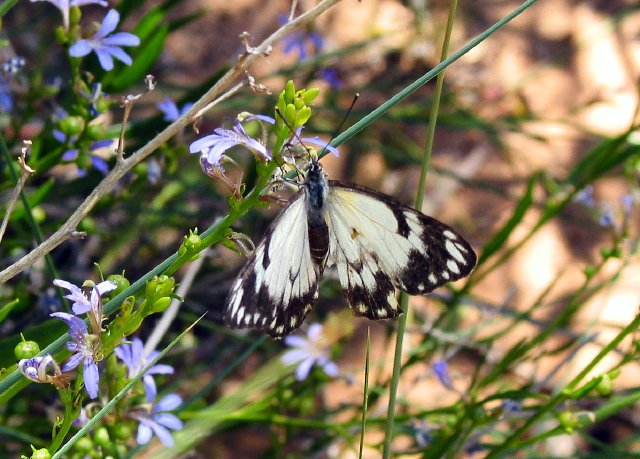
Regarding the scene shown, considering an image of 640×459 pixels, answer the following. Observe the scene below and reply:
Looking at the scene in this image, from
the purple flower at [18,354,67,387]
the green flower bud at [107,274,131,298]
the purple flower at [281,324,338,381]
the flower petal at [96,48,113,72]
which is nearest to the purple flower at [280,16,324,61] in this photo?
the purple flower at [281,324,338,381]

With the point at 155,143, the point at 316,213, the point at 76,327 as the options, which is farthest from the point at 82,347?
the point at 316,213

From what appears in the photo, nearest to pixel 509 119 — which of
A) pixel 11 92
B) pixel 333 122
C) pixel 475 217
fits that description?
pixel 475 217

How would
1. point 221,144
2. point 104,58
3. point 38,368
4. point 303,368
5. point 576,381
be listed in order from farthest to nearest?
point 303,368
point 104,58
point 576,381
point 221,144
point 38,368

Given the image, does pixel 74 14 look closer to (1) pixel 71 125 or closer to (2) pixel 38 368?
(1) pixel 71 125

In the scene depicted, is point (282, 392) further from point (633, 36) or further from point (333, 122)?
point (633, 36)

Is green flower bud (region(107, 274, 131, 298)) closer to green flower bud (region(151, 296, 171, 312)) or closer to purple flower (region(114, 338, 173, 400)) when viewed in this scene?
green flower bud (region(151, 296, 171, 312))

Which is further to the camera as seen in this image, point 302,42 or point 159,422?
point 302,42

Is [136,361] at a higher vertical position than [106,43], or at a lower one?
lower

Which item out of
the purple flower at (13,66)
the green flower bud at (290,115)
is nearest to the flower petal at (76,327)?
the green flower bud at (290,115)
